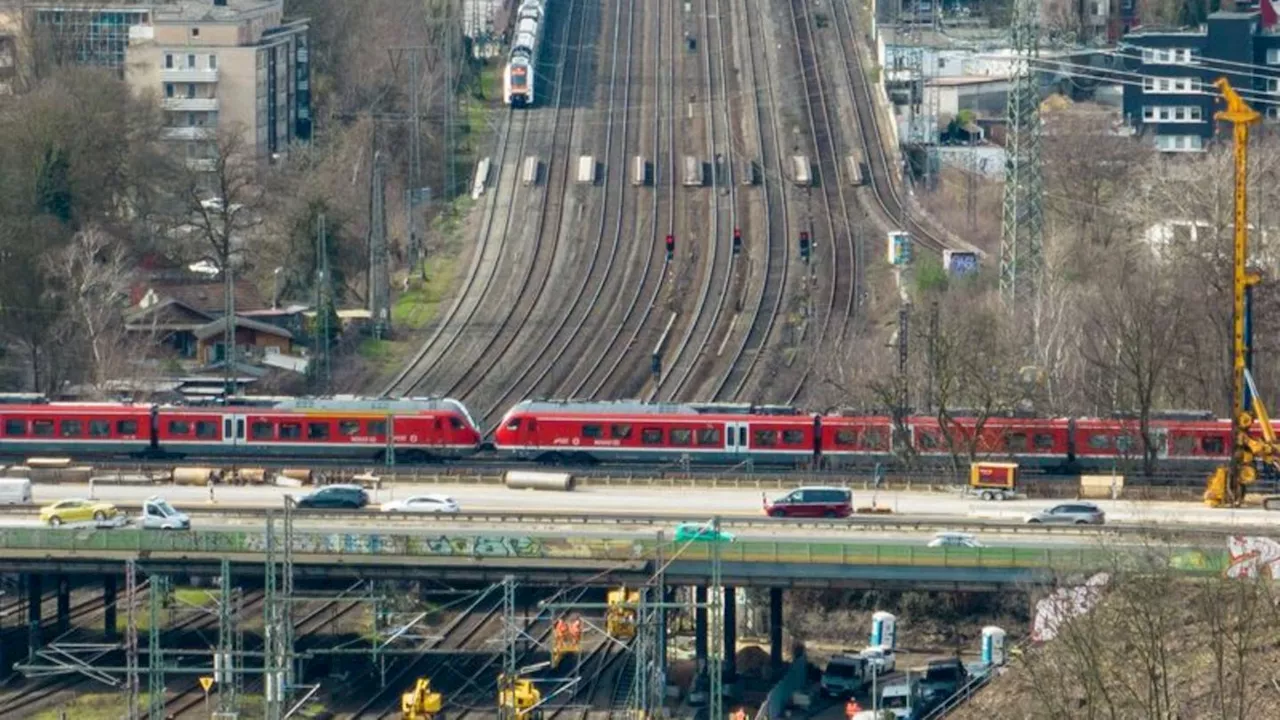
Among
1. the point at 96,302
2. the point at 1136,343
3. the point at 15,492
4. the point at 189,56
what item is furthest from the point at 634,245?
the point at 15,492

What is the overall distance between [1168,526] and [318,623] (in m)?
13.7

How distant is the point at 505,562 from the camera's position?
1858 inches

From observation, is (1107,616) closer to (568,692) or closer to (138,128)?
(568,692)

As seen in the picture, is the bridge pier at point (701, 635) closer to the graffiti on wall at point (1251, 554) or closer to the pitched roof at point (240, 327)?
the graffiti on wall at point (1251, 554)

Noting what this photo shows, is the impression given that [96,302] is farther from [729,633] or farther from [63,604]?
[729,633]

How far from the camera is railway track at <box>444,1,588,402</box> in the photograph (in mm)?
70938

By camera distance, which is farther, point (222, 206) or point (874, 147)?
point (874, 147)

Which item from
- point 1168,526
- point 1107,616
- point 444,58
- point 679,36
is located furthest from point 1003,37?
point 1107,616

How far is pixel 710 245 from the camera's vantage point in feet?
271

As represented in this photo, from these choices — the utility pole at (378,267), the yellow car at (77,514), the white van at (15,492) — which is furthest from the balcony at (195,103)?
the yellow car at (77,514)

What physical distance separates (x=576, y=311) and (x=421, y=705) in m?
32.2

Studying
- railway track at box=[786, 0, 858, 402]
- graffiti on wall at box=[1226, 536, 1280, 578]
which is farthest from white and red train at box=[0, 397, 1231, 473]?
graffiti on wall at box=[1226, 536, 1280, 578]

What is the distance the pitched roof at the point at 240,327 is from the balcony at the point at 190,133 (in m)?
15.3

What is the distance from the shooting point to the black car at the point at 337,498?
52.6m
